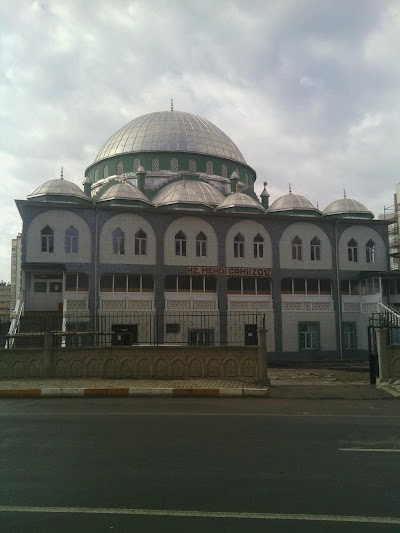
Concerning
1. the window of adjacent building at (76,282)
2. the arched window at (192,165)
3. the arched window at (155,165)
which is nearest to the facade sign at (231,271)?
the window of adjacent building at (76,282)

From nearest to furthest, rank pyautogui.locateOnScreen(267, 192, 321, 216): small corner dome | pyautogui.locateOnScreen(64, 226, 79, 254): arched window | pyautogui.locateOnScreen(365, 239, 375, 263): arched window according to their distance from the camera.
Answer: pyautogui.locateOnScreen(64, 226, 79, 254): arched window, pyautogui.locateOnScreen(365, 239, 375, 263): arched window, pyautogui.locateOnScreen(267, 192, 321, 216): small corner dome

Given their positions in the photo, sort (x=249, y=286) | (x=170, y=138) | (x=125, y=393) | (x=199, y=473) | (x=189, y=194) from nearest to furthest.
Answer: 1. (x=199, y=473)
2. (x=125, y=393)
3. (x=249, y=286)
4. (x=189, y=194)
5. (x=170, y=138)

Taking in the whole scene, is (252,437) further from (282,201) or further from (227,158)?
(227,158)

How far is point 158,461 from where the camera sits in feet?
20.1

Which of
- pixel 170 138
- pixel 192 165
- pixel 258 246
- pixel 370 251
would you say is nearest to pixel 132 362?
pixel 258 246

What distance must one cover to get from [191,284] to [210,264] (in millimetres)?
1698

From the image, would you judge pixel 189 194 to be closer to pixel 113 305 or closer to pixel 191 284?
pixel 191 284

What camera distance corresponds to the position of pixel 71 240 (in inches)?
1167

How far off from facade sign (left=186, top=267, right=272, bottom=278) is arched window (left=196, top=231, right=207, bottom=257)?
1028 millimetres

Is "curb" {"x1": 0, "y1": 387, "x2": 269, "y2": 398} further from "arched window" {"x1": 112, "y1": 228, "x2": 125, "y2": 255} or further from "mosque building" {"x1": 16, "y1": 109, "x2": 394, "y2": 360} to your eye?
"arched window" {"x1": 112, "y1": 228, "x2": 125, "y2": 255}

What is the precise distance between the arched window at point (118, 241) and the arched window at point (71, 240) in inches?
85.0

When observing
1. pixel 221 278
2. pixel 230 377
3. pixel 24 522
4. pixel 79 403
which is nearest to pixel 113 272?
pixel 221 278

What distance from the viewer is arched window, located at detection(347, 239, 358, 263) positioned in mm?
33531

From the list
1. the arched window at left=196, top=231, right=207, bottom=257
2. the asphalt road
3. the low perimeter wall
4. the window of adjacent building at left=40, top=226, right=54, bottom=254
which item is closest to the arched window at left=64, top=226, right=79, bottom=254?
the window of adjacent building at left=40, top=226, right=54, bottom=254
